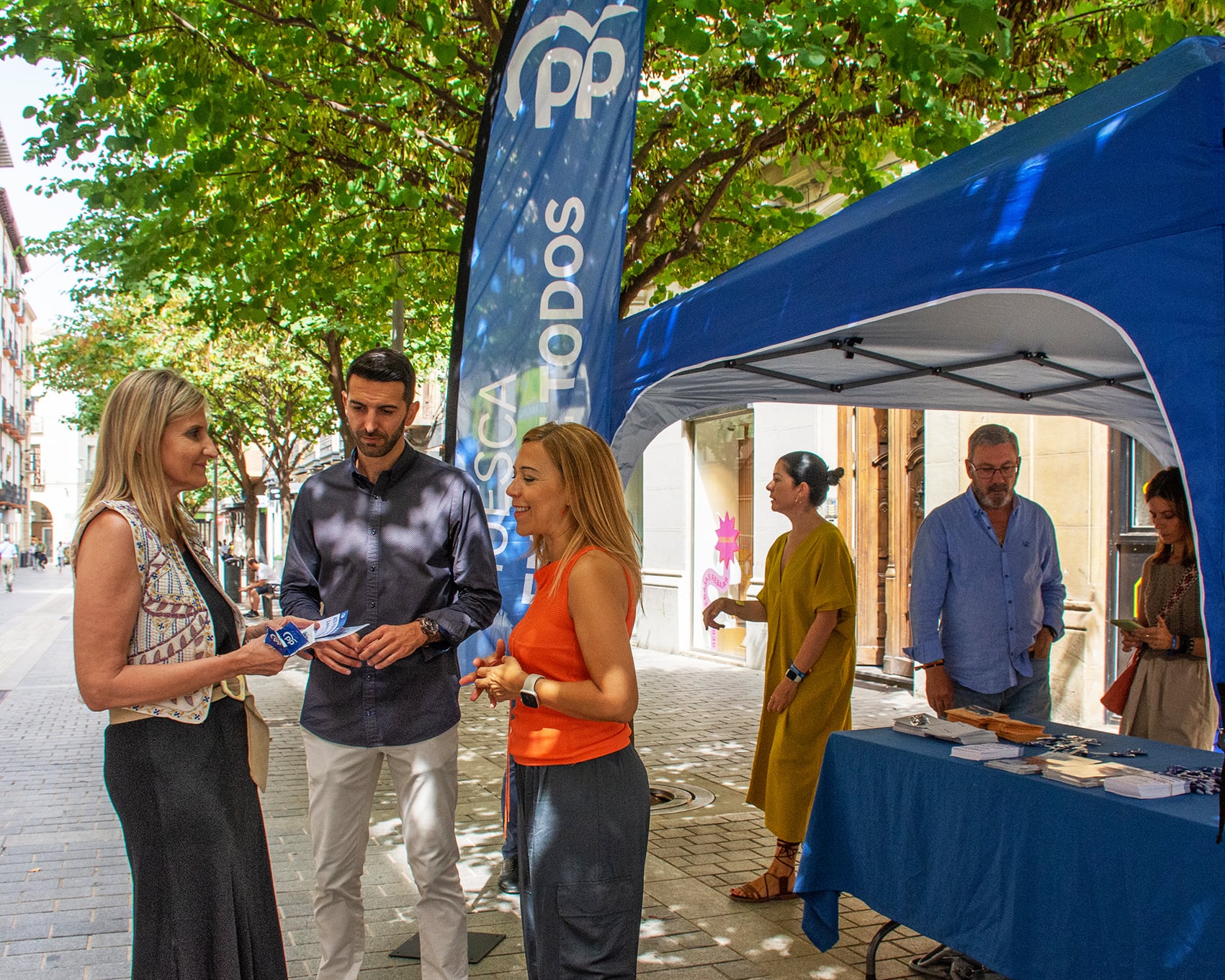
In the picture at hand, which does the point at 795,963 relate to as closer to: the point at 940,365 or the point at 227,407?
the point at 940,365

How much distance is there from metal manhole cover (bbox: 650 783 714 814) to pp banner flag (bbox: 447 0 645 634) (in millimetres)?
2655

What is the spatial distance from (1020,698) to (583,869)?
9.67ft

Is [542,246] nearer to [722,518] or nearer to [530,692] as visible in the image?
[530,692]

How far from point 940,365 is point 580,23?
229cm

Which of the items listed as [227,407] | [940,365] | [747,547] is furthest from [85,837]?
[227,407]

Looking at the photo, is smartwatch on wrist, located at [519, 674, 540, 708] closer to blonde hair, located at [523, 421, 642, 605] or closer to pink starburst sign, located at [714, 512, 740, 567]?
blonde hair, located at [523, 421, 642, 605]

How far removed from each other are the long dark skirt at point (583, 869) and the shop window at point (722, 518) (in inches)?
458

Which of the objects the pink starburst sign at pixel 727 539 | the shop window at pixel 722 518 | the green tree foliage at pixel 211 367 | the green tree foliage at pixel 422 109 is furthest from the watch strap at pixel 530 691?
the green tree foliage at pixel 211 367

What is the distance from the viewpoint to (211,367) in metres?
23.3

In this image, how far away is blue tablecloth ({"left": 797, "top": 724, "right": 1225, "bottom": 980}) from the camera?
9.13ft

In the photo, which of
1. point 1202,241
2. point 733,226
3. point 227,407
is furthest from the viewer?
point 227,407

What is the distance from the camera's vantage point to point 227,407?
26.0 metres

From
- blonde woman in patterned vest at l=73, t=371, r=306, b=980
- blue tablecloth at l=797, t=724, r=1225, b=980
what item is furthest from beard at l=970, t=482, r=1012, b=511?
blonde woman in patterned vest at l=73, t=371, r=306, b=980

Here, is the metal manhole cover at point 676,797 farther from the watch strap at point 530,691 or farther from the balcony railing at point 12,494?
the balcony railing at point 12,494
